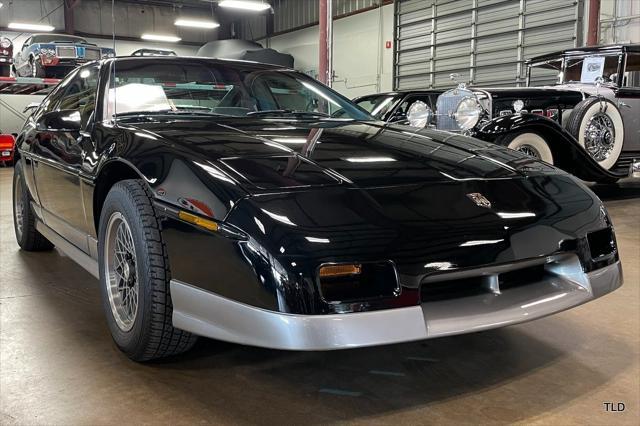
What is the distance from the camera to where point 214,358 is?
2170mm

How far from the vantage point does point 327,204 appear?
5.45 feet

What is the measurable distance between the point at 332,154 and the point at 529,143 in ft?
13.2

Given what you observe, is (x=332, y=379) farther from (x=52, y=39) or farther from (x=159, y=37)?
(x=159, y=37)

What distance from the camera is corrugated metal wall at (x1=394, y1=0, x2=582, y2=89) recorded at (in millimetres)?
12836

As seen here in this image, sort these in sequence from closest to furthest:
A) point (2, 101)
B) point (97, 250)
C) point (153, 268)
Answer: point (153, 268) < point (97, 250) < point (2, 101)

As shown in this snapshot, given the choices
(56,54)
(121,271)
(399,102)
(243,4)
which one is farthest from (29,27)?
(121,271)

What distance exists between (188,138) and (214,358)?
827 mm

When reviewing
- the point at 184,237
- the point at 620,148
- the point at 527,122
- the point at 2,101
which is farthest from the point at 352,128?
the point at 2,101

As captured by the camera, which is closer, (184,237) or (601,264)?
(184,237)

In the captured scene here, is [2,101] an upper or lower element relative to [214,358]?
upper

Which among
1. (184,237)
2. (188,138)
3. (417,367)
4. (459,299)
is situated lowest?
(417,367)

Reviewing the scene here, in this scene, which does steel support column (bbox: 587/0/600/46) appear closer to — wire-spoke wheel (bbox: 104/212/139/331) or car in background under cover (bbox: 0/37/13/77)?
wire-spoke wheel (bbox: 104/212/139/331)

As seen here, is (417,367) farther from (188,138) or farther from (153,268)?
(188,138)

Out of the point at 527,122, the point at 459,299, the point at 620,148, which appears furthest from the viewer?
the point at 620,148
